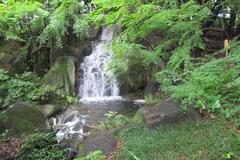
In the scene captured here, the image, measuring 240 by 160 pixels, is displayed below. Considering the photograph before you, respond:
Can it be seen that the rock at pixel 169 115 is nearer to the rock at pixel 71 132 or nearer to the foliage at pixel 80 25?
the rock at pixel 71 132

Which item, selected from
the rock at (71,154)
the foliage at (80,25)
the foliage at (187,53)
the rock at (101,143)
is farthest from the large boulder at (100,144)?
the foliage at (80,25)

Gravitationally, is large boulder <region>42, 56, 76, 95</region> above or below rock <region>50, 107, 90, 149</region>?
above

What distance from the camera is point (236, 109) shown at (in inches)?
230

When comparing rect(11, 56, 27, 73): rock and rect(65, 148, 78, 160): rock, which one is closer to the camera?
rect(65, 148, 78, 160): rock

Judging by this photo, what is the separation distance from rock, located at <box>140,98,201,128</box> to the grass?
229 mm

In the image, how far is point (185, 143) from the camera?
5668 millimetres

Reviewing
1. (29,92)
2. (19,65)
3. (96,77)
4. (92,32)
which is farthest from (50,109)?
(92,32)

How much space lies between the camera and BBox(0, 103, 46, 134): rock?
28.9ft

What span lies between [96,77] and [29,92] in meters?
3.00

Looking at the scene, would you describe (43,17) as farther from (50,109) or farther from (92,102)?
(92,102)

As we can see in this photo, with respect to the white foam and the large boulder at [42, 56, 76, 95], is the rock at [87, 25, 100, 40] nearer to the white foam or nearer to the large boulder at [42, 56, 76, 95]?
the large boulder at [42, 56, 76, 95]

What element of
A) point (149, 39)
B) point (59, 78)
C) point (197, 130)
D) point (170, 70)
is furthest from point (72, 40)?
point (197, 130)

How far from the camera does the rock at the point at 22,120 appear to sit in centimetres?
882

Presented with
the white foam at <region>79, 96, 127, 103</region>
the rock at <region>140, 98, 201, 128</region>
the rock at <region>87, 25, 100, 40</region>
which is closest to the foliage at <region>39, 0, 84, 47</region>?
the rock at <region>87, 25, 100, 40</region>
